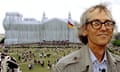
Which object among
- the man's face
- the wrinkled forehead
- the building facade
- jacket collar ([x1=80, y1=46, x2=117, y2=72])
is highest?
the building facade

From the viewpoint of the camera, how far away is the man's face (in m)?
2.25

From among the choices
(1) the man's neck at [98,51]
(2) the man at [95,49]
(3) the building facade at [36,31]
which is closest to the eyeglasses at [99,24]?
(2) the man at [95,49]

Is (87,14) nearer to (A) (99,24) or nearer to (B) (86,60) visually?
(A) (99,24)

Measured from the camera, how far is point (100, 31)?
2.26 metres

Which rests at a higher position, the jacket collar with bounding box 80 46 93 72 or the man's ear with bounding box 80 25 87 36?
the man's ear with bounding box 80 25 87 36

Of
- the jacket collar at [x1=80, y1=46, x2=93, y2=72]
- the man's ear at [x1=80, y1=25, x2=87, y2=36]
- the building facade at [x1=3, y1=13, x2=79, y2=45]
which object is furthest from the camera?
the building facade at [x1=3, y1=13, x2=79, y2=45]

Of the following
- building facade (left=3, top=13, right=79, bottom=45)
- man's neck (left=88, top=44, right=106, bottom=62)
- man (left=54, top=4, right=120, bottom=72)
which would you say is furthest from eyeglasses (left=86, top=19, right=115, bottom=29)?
building facade (left=3, top=13, right=79, bottom=45)

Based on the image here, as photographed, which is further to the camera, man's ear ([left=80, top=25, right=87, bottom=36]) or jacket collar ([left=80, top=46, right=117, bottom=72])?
man's ear ([left=80, top=25, right=87, bottom=36])

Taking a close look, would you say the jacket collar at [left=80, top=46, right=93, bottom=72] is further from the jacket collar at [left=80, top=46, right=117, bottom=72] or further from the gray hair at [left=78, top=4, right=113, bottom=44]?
the gray hair at [left=78, top=4, right=113, bottom=44]

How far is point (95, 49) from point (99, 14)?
19 cm

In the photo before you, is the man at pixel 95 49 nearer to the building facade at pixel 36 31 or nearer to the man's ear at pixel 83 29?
the man's ear at pixel 83 29

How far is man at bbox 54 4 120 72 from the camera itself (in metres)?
2.22

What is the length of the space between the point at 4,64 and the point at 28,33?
225 ft

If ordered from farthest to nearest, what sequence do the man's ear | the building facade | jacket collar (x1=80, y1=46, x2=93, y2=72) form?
the building facade, the man's ear, jacket collar (x1=80, y1=46, x2=93, y2=72)
